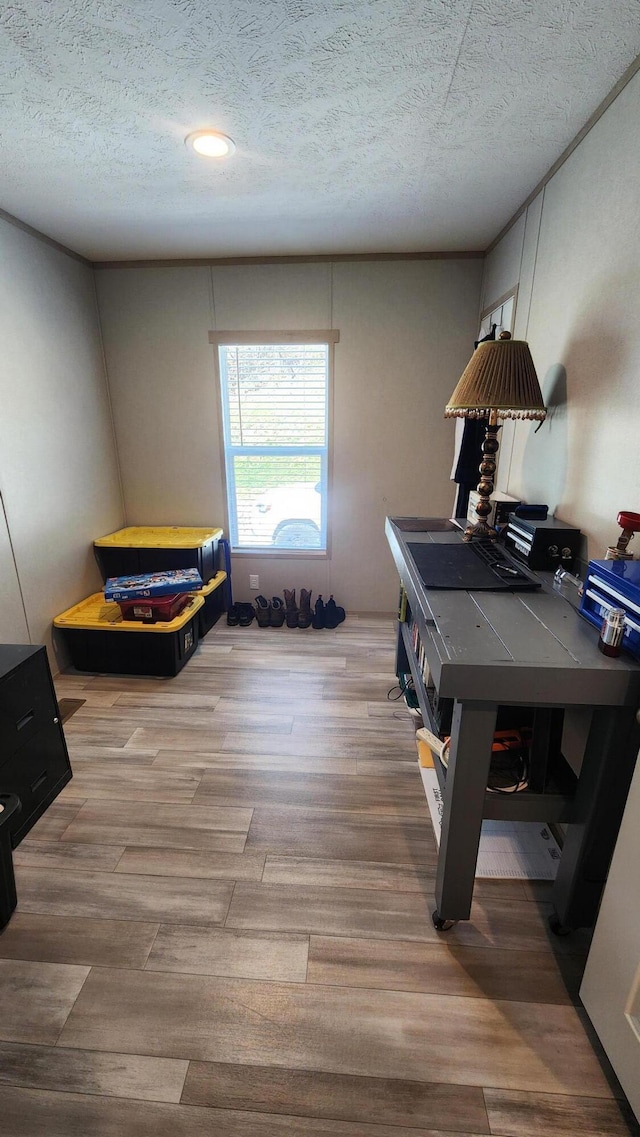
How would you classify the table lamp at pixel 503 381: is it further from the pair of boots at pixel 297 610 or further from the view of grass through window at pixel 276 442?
the pair of boots at pixel 297 610

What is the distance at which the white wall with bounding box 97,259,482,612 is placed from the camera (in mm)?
2975

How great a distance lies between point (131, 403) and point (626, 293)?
3.04m

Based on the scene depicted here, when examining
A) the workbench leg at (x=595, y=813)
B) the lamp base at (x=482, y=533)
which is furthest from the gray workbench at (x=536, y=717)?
the lamp base at (x=482, y=533)

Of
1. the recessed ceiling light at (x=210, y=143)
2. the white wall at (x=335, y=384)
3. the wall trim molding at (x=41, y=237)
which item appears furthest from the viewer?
the white wall at (x=335, y=384)

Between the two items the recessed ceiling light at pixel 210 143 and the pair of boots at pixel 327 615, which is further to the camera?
the pair of boots at pixel 327 615

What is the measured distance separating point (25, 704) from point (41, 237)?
2604 millimetres

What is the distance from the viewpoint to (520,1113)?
95 cm

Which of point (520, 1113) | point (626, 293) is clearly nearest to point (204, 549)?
point (626, 293)

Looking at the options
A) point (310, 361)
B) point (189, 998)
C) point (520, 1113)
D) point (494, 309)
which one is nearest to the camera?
point (520, 1113)

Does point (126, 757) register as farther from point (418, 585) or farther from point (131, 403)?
point (131, 403)

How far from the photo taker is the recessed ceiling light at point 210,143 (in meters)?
1.68

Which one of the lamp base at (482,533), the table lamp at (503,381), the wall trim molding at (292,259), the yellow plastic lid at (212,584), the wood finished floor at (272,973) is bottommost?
the wood finished floor at (272,973)

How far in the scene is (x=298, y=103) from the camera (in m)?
1.51

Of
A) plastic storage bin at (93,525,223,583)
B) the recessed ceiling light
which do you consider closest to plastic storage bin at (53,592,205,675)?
plastic storage bin at (93,525,223,583)
